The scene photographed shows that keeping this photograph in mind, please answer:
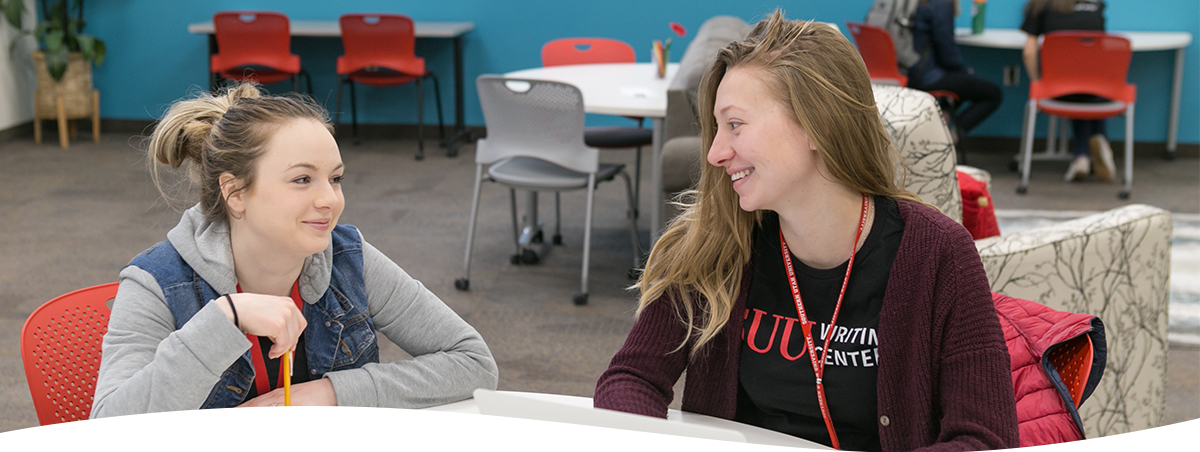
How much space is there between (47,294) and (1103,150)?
211 inches

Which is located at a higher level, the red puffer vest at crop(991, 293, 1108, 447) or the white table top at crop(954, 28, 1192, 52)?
the white table top at crop(954, 28, 1192, 52)

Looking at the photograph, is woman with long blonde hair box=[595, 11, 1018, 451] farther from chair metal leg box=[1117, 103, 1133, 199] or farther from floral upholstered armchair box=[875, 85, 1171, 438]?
chair metal leg box=[1117, 103, 1133, 199]

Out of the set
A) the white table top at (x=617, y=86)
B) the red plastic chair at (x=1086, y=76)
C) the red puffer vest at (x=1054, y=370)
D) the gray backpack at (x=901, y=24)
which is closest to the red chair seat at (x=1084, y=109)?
the red plastic chair at (x=1086, y=76)

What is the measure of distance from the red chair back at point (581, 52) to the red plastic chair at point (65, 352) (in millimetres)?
3803

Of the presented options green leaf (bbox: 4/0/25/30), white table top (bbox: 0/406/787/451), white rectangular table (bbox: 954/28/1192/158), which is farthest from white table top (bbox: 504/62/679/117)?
green leaf (bbox: 4/0/25/30)

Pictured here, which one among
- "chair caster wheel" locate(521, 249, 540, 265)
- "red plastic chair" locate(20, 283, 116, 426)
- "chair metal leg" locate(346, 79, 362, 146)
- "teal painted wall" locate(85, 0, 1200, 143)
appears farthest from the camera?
"chair metal leg" locate(346, 79, 362, 146)

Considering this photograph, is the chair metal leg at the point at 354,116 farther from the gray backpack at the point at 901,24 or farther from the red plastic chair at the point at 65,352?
the red plastic chair at the point at 65,352

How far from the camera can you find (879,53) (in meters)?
5.55

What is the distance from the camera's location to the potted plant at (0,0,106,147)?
6.25 meters

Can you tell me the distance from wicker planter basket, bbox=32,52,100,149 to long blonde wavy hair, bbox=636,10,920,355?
620 cm

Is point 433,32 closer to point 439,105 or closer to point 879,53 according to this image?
point 439,105

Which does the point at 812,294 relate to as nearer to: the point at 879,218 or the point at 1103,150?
the point at 879,218

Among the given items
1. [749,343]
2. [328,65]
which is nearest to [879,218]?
[749,343]

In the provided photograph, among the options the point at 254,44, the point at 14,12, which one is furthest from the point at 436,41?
the point at 14,12
